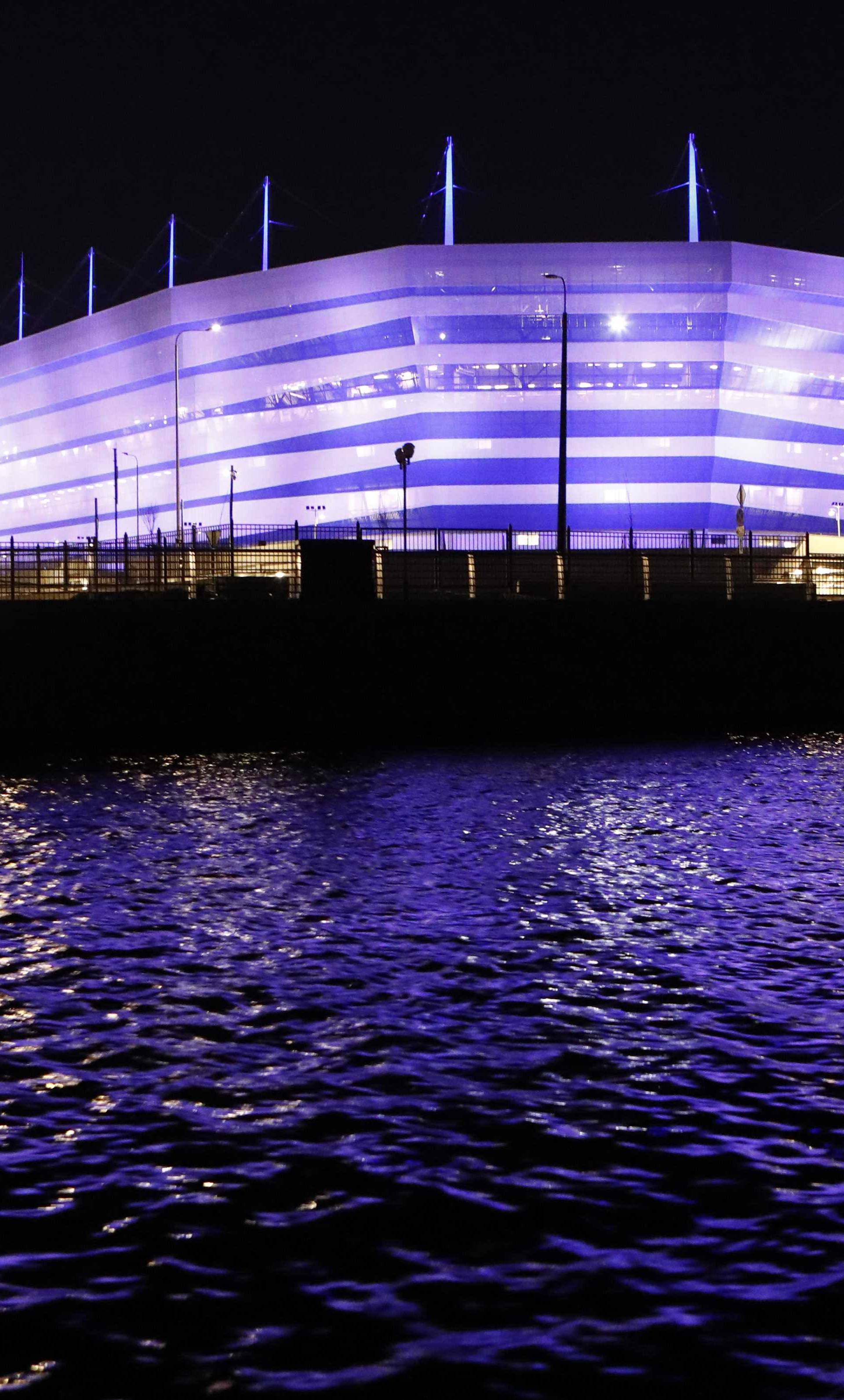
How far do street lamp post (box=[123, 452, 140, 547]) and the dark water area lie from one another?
4493 inches

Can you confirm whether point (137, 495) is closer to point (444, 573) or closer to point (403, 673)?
point (444, 573)

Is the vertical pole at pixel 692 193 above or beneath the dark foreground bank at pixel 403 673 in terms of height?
above

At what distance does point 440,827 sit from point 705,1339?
42.0 ft

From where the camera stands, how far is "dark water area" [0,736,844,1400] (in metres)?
5.14

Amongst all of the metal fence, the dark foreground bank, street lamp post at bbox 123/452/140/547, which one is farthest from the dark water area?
street lamp post at bbox 123/452/140/547

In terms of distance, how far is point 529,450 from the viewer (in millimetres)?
105812

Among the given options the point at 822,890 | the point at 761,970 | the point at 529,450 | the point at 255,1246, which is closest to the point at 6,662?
the point at 822,890

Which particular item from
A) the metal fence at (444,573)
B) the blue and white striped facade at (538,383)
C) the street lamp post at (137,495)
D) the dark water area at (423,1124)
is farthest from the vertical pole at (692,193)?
the dark water area at (423,1124)

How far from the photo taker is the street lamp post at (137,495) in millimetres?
127188

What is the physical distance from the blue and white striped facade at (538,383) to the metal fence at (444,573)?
192 feet

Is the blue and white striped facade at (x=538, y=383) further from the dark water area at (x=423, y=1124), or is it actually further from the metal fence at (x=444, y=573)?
the dark water area at (x=423, y=1124)

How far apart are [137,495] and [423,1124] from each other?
12505 centimetres

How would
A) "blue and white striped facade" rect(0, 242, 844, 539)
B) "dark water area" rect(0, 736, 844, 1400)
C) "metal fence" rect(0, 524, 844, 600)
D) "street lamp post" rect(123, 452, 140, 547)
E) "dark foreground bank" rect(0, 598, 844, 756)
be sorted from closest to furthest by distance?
1. "dark water area" rect(0, 736, 844, 1400)
2. "dark foreground bank" rect(0, 598, 844, 756)
3. "metal fence" rect(0, 524, 844, 600)
4. "blue and white striped facade" rect(0, 242, 844, 539)
5. "street lamp post" rect(123, 452, 140, 547)

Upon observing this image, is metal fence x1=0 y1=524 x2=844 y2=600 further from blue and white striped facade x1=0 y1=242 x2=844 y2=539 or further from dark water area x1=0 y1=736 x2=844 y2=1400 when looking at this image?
blue and white striped facade x1=0 y1=242 x2=844 y2=539
